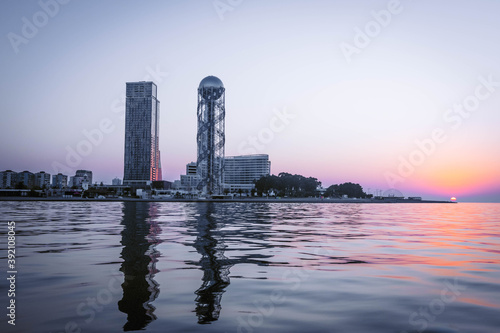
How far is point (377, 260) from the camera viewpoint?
14203 mm

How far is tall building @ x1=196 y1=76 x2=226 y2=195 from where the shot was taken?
6801 inches

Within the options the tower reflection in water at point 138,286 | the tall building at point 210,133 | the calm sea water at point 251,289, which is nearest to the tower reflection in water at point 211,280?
the calm sea water at point 251,289

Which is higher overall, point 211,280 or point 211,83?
point 211,83

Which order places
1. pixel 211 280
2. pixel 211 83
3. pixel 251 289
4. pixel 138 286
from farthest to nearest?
pixel 211 83
pixel 211 280
pixel 138 286
pixel 251 289

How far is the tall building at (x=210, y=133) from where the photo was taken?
173 m

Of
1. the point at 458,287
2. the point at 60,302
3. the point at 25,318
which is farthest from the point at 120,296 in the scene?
the point at 458,287

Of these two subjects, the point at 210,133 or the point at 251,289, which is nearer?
the point at 251,289

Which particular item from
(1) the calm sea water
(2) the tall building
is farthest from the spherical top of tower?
(1) the calm sea water

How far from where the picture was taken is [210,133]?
18350 cm

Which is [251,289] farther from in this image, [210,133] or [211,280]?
[210,133]

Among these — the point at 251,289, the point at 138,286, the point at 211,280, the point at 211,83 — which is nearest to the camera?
the point at 251,289

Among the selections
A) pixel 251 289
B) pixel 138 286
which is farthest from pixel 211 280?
pixel 138 286

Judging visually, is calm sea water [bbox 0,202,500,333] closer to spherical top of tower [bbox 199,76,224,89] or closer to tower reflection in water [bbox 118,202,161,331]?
tower reflection in water [bbox 118,202,161,331]

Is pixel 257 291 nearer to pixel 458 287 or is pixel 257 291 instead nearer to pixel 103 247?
pixel 458 287
